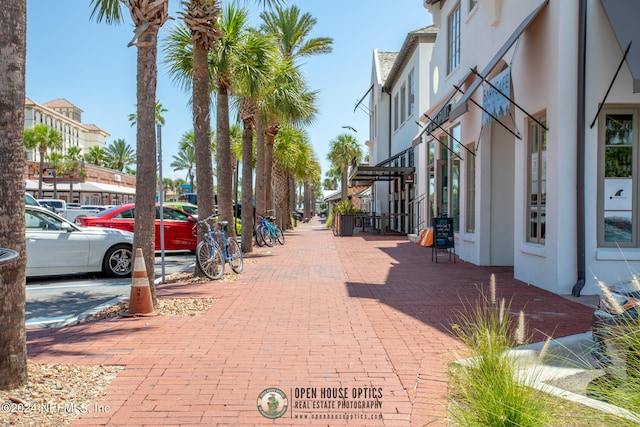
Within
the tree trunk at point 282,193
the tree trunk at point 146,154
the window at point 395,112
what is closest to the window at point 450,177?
the tree trunk at point 146,154

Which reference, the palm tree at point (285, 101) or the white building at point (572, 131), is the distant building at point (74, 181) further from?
the white building at point (572, 131)

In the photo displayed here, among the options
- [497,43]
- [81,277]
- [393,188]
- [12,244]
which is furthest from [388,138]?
[12,244]

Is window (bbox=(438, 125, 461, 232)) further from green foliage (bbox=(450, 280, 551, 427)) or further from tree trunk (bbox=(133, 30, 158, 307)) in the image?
green foliage (bbox=(450, 280, 551, 427))

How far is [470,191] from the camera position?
14164 millimetres

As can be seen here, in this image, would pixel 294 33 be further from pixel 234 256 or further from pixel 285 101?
pixel 234 256

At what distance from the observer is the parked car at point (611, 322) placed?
3641mm

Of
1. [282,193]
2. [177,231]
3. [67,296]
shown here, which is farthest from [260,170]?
[282,193]

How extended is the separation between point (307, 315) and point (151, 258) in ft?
7.45

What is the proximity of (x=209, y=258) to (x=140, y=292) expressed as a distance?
130 inches

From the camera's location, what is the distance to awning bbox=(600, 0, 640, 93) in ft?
23.7

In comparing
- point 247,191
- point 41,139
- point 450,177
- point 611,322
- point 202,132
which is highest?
point 41,139

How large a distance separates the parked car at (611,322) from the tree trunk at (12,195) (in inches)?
169

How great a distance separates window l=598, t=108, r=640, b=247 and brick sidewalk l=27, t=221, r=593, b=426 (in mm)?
1368

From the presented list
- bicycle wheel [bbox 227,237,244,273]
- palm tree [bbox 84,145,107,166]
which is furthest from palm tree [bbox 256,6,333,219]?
palm tree [bbox 84,145,107,166]
